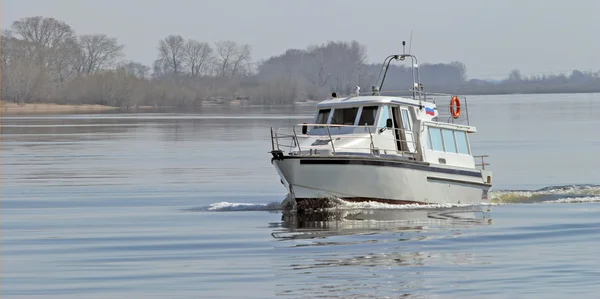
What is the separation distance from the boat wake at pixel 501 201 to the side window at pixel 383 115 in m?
2.24

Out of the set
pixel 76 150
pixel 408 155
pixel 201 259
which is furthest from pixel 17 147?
pixel 201 259

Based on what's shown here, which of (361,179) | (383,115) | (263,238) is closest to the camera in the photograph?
(263,238)

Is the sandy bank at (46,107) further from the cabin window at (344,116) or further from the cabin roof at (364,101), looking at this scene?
the cabin window at (344,116)

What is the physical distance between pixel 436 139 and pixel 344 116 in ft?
8.61

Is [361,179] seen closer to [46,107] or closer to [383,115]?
[383,115]

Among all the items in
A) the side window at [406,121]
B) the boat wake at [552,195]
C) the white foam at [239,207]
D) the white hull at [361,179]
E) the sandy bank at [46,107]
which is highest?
the side window at [406,121]

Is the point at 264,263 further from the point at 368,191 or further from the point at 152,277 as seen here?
the point at 368,191

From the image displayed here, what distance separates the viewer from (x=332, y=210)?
92.0 feet

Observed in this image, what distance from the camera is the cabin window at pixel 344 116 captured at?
1181 inches

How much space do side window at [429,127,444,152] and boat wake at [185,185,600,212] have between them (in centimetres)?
157

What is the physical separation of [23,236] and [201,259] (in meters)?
5.42

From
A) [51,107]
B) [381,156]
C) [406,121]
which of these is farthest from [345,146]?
[51,107]

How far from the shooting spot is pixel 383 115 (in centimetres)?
2966

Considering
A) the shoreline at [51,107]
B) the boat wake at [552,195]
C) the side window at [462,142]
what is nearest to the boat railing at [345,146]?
the side window at [462,142]
